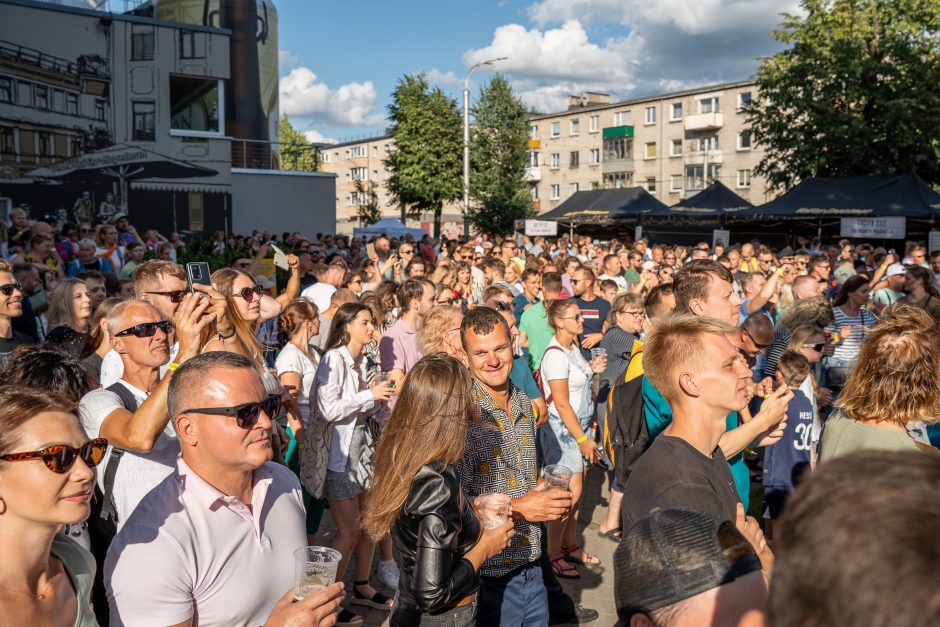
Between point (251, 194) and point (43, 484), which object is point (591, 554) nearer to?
point (43, 484)

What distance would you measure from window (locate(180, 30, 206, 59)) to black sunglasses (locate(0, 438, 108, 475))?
2552 centimetres

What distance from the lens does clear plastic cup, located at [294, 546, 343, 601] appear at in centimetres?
220

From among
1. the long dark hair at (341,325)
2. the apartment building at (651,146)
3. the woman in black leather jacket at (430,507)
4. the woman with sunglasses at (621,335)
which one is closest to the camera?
the woman in black leather jacket at (430,507)

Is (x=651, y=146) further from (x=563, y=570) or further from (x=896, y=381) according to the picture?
(x=896, y=381)

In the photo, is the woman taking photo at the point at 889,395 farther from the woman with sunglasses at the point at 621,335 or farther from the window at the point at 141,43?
the window at the point at 141,43

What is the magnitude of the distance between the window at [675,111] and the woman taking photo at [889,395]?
58.5 metres

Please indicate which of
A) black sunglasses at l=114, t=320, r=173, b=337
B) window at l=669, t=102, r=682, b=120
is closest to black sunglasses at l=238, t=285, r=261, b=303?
black sunglasses at l=114, t=320, r=173, b=337

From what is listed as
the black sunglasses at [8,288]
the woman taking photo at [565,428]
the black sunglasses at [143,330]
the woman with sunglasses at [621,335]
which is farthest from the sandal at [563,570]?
the black sunglasses at [8,288]

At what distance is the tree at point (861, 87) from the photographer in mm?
27578

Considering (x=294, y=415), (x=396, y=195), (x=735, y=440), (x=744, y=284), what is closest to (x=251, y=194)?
(x=396, y=195)

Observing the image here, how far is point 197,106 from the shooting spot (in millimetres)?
25781

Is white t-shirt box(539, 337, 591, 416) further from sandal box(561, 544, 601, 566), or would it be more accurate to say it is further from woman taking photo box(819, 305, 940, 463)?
woman taking photo box(819, 305, 940, 463)

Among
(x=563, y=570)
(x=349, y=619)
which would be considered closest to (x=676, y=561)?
(x=349, y=619)

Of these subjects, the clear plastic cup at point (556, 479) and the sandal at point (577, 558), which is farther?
the sandal at point (577, 558)
